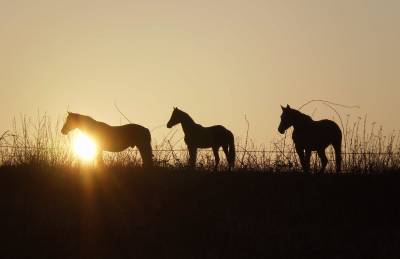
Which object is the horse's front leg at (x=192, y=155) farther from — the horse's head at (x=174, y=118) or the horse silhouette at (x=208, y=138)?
the horse's head at (x=174, y=118)

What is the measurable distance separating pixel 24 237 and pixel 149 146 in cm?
643

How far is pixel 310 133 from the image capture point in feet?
50.8

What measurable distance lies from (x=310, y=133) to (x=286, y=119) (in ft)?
2.18

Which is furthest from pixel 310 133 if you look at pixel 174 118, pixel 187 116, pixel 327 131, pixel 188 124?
pixel 174 118

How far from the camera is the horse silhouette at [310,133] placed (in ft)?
50.5

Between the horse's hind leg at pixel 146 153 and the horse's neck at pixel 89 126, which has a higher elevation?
the horse's neck at pixel 89 126

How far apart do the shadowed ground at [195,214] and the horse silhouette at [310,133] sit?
1575 mm

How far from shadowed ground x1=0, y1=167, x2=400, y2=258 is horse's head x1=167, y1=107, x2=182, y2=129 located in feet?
9.75

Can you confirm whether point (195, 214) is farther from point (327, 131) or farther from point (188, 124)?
point (188, 124)

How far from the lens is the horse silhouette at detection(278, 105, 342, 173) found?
15398mm

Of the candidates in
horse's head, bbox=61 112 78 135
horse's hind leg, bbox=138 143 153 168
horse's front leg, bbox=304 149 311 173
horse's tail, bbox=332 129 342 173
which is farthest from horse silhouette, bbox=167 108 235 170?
horse's head, bbox=61 112 78 135

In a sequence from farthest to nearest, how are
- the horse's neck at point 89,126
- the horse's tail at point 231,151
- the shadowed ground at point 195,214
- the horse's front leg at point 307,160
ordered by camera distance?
1. the horse's neck at point 89,126
2. the horse's tail at point 231,151
3. the horse's front leg at point 307,160
4. the shadowed ground at point 195,214

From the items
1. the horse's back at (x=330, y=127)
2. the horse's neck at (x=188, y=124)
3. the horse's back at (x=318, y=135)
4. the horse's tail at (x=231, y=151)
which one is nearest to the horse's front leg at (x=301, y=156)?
the horse's back at (x=318, y=135)

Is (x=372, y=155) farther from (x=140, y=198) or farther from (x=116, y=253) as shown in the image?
(x=116, y=253)
